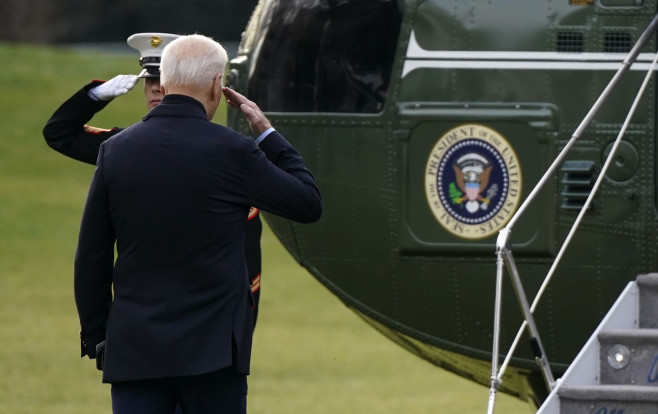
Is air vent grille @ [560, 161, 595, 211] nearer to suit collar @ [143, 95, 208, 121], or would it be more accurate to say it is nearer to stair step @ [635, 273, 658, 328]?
stair step @ [635, 273, 658, 328]

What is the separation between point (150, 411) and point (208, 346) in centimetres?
30

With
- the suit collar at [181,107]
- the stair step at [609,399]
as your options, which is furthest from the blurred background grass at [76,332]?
the suit collar at [181,107]

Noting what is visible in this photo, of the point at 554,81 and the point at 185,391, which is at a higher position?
the point at 554,81

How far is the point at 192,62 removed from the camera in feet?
14.4

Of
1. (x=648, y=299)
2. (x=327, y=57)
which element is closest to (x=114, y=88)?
(x=327, y=57)

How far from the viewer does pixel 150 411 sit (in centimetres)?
444

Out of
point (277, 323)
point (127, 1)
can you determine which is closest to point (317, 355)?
point (277, 323)

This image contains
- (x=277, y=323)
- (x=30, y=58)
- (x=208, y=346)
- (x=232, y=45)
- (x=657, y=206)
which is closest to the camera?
(x=208, y=346)

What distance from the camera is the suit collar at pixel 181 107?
14.5 feet

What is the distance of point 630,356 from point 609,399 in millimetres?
449

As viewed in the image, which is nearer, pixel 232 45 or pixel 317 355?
pixel 317 355

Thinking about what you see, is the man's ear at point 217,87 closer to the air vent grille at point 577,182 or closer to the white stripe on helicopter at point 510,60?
the white stripe on helicopter at point 510,60

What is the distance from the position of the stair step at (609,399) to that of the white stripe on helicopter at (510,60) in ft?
5.82

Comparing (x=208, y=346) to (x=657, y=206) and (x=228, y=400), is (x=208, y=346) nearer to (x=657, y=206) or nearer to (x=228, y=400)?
(x=228, y=400)
